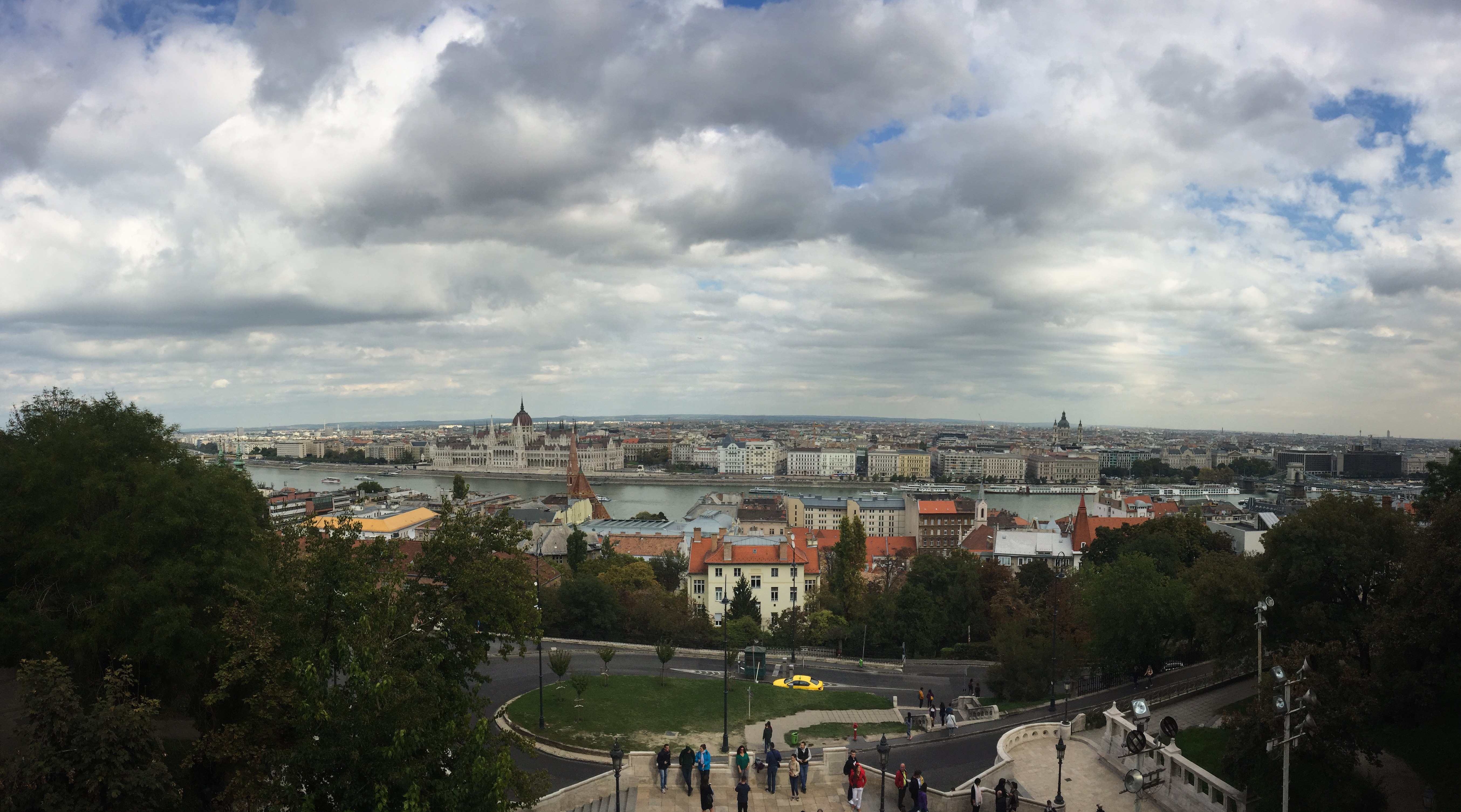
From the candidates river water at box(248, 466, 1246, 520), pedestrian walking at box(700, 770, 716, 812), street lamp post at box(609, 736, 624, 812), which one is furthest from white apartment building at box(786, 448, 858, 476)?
street lamp post at box(609, 736, 624, 812)

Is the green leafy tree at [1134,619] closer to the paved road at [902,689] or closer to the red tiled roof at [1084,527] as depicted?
the paved road at [902,689]

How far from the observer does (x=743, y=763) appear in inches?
466

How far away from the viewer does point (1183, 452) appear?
158m

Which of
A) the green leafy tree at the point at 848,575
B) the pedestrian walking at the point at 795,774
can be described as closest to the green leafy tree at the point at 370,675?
the pedestrian walking at the point at 795,774

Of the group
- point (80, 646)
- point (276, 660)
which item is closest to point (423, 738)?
point (276, 660)

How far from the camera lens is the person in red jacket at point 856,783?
1169 cm

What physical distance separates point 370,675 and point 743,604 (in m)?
22.3

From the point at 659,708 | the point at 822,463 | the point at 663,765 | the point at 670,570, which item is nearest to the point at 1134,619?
the point at 659,708

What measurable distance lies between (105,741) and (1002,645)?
18310 mm

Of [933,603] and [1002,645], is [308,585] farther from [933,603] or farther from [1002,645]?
[933,603]

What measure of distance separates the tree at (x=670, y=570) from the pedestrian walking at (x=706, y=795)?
839 inches

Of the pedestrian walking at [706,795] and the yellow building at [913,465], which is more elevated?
the pedestrian walking at [706,795]

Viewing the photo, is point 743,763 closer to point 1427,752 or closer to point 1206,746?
point 1206,746

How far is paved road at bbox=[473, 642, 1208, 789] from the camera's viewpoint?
14336 millimetres
